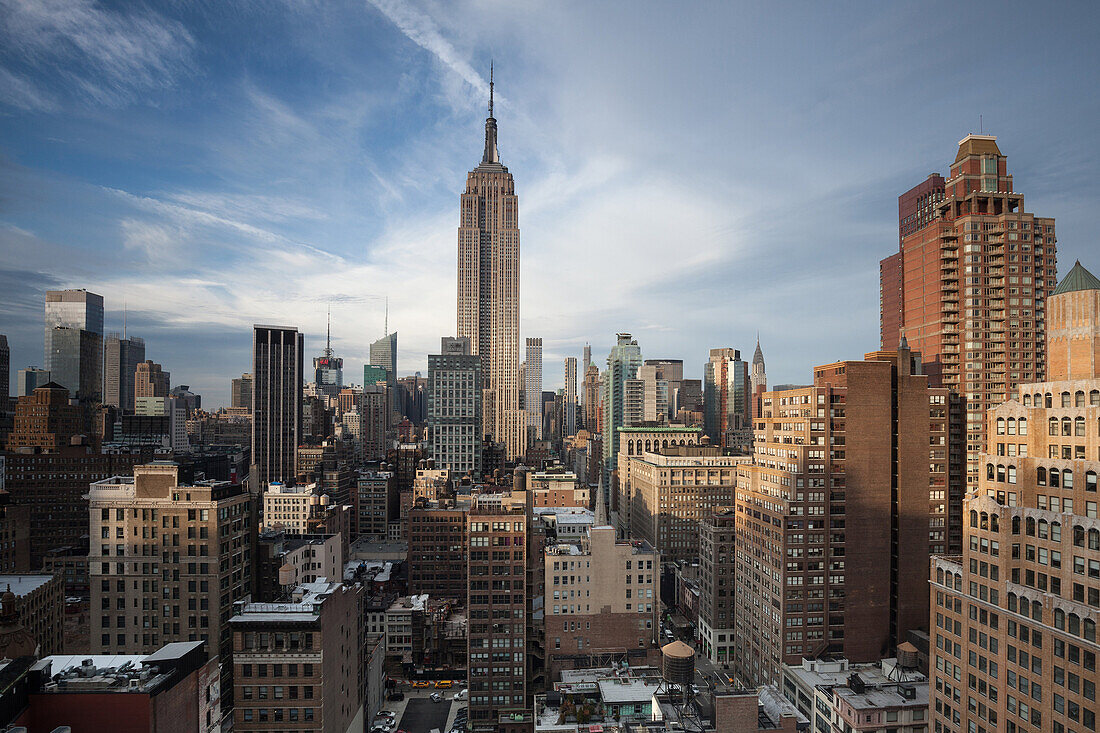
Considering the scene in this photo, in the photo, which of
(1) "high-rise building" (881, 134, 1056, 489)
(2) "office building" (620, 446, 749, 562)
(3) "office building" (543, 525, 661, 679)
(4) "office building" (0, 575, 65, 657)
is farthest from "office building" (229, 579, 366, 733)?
(2) "office building" (620, 446, 749, 562)

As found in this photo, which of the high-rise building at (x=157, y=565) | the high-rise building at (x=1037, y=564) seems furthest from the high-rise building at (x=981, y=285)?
the high-rise building at (x=157, y=565)

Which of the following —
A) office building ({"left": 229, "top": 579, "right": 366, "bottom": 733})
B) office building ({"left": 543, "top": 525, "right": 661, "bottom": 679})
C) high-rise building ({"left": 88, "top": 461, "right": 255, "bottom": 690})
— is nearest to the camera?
office building ({"left": 229, "top": 579, "right": 366, "bottom": 733})

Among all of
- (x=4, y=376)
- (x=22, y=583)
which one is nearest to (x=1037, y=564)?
(x=22, y=583)

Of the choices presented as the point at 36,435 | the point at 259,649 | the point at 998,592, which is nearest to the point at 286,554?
the point at 259,649

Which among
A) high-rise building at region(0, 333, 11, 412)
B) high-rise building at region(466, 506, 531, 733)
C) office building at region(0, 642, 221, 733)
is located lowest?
high-rise building at region(466, 506, 531, 733)

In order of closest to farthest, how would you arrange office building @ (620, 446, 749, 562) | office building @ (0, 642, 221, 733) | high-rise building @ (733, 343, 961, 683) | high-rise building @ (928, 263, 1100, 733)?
office building @ (0, 642, 221, 733) → high-rise building @ (928, 263, 1100, 733) → high-rise building @ (733, 343, 961, 683) → office building @ (620, 446, 749, 562)

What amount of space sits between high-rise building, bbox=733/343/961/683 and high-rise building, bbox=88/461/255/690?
71.3 meters

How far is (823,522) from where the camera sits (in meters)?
88.9

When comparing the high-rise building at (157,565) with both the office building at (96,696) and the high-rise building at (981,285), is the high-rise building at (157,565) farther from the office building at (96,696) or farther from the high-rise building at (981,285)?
the high-rise building at (981,285)

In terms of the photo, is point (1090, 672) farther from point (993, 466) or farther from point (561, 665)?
point (561, 665)

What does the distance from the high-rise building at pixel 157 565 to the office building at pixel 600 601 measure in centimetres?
4384

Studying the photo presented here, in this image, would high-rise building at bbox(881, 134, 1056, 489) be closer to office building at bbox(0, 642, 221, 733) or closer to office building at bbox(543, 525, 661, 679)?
office building at bbox(543, 525, 661, 679)

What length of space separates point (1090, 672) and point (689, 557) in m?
126

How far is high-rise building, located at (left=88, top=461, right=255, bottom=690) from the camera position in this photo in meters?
72.0
